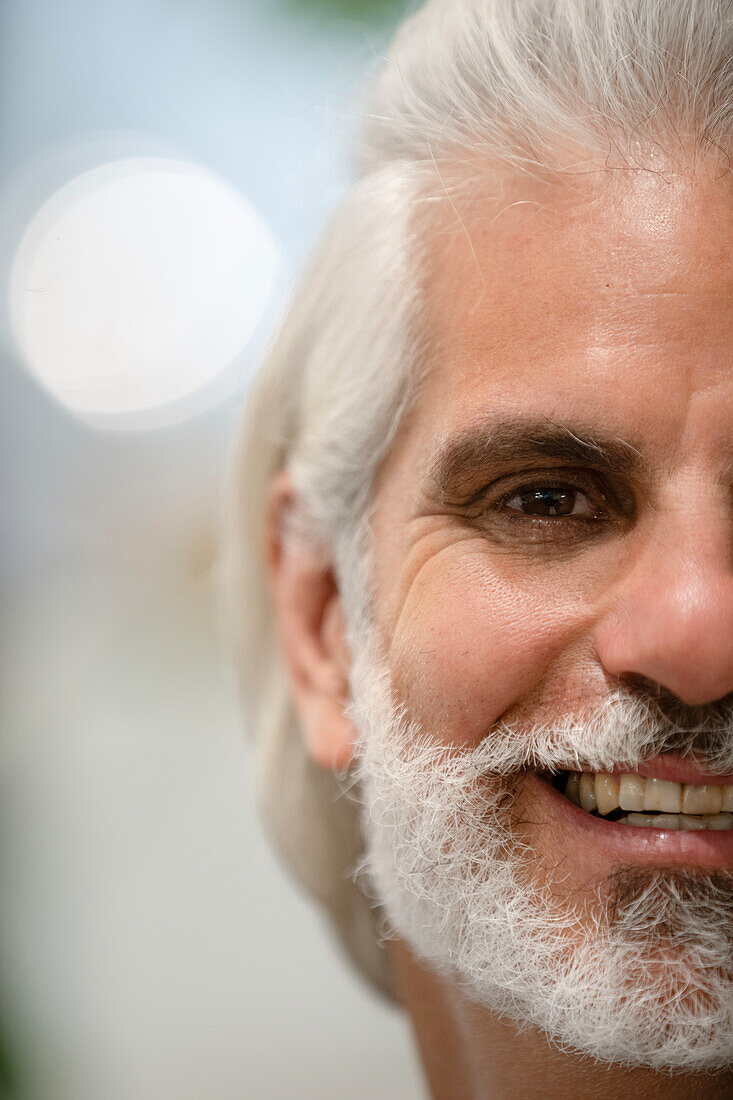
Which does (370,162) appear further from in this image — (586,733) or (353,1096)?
(353,1096)

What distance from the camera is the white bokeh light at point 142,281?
114 cm

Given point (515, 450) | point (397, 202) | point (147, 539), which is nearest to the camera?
point (515, 450)

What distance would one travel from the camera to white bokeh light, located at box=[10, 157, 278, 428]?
1142mm

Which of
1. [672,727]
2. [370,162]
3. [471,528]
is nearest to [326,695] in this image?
[471,528]

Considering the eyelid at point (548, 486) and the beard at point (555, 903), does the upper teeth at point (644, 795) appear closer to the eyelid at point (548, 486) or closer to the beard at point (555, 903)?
the beard at point (555, 903)

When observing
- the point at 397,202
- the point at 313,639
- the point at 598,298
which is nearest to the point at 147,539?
the point at 313,639

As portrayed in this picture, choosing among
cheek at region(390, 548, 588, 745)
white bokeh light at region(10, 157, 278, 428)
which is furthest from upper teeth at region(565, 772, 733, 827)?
white bokeh light at region(10, 157, 278, 428)

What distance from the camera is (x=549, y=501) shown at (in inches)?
34.0

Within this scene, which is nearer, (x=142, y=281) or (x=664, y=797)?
(x=664, y=797)

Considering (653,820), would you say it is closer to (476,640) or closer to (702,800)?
(702,800)

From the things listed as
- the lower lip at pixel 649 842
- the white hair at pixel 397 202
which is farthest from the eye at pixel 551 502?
the lower lip at pixel 649 842

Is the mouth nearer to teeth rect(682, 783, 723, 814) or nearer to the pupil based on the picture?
teeth rect(682, 783, 723, 814)

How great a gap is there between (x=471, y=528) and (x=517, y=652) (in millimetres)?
143

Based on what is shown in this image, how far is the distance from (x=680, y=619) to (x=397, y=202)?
1.77 ft
